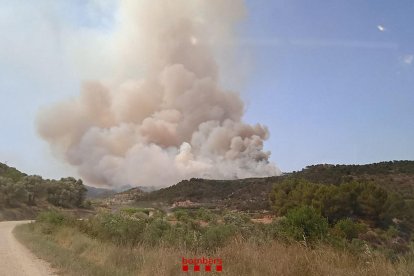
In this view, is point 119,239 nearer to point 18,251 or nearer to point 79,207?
point 18,251

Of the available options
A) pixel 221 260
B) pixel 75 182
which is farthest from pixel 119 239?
pixel 75 182

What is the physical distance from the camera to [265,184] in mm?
75625

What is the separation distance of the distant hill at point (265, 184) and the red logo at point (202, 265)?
135 feet

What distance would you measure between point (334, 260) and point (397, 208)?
105 feet

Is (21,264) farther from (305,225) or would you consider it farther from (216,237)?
(305,225)

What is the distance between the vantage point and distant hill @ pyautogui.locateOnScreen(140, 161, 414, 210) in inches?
2243

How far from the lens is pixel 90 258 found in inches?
509

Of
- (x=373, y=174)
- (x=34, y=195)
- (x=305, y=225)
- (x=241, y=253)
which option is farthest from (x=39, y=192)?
(x=241, y=253)

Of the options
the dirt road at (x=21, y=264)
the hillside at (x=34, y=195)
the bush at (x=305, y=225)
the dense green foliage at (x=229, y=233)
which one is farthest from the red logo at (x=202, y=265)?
the hillside at (x=34, y=195)

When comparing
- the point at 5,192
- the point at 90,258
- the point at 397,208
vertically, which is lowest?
the point at 90,258

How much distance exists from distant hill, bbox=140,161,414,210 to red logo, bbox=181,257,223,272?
4113 centimetres

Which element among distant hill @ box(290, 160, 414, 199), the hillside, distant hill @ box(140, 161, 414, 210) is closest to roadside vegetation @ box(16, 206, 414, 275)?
distant hill @ box(140, 161, 414, 210)

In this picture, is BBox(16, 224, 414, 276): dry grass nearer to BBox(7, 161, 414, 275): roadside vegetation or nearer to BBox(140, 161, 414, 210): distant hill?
BBox(7, 161, 414, 275): roadside vegetation

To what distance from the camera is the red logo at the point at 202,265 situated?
27.5 ft
